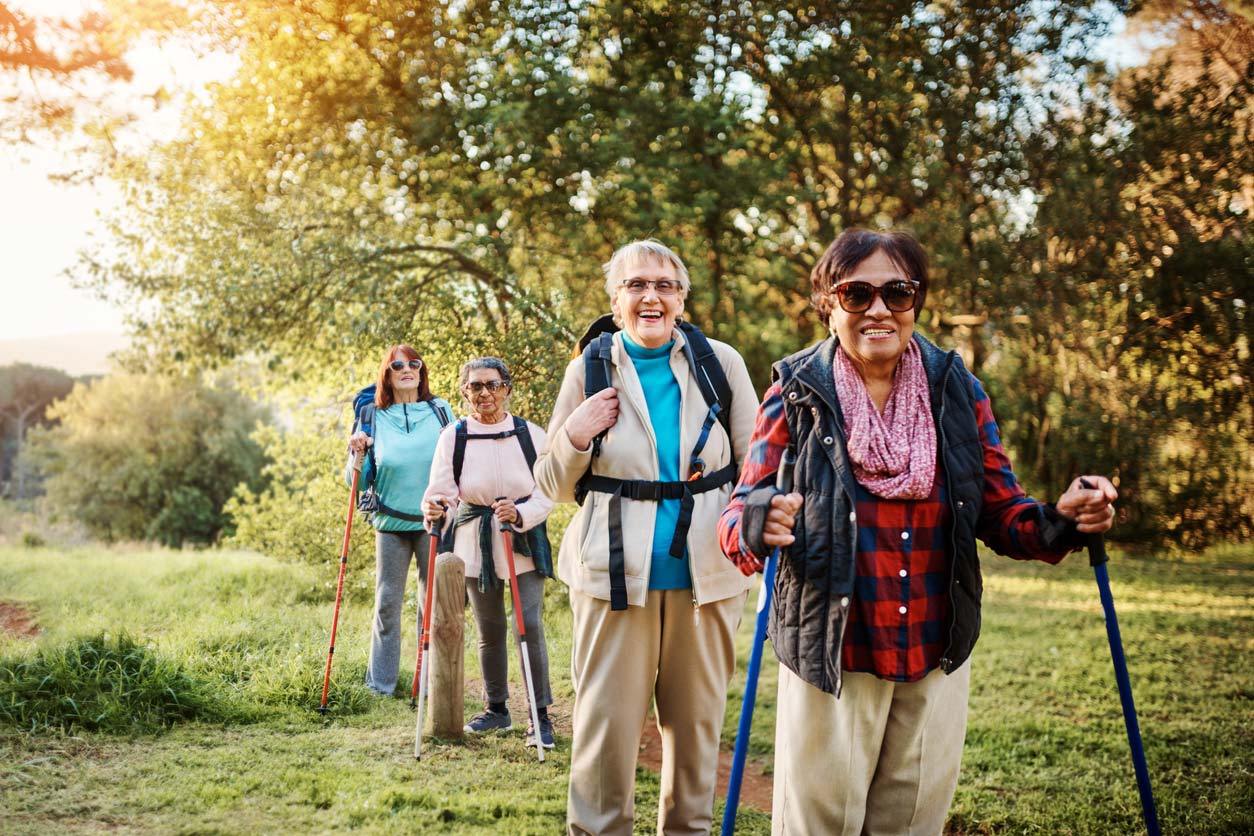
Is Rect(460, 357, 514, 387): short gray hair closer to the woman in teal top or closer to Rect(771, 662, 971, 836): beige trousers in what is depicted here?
the woman in teal top

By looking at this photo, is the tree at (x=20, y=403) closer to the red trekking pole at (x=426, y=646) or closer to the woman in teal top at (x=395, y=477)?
the woman in teal top at (x=395, y=477)

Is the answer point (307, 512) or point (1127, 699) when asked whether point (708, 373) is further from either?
point (307, 512)

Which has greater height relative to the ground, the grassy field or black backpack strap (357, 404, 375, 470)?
black backpack strap (357, 404, 375, 470)

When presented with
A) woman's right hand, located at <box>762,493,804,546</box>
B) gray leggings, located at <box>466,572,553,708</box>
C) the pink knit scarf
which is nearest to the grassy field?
gray leggings, located at <box>466,572,553,708</box>

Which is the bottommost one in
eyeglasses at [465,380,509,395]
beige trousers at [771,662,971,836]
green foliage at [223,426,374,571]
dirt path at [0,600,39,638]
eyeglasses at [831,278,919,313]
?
dirt path at [0,600,39,638]

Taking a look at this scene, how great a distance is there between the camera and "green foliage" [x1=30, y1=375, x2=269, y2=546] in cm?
1166

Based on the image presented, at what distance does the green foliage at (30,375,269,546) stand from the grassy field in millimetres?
5304

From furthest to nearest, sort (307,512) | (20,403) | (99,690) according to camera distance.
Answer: (20,403) → (307,512) → (99,690)

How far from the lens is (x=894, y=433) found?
2297 millimetres

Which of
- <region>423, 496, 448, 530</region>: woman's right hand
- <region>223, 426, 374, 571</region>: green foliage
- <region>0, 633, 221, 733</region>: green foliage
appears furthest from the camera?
<region>223, 426, 374, 571</region>: green foliage

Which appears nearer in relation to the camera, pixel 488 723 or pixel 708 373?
pixel 708 373

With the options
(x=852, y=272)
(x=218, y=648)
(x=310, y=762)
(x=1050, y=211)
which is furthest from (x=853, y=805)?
(x=1050, y=211)

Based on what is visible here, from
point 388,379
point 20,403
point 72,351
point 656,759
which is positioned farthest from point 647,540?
point 20,403

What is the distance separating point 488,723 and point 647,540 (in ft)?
7.56
